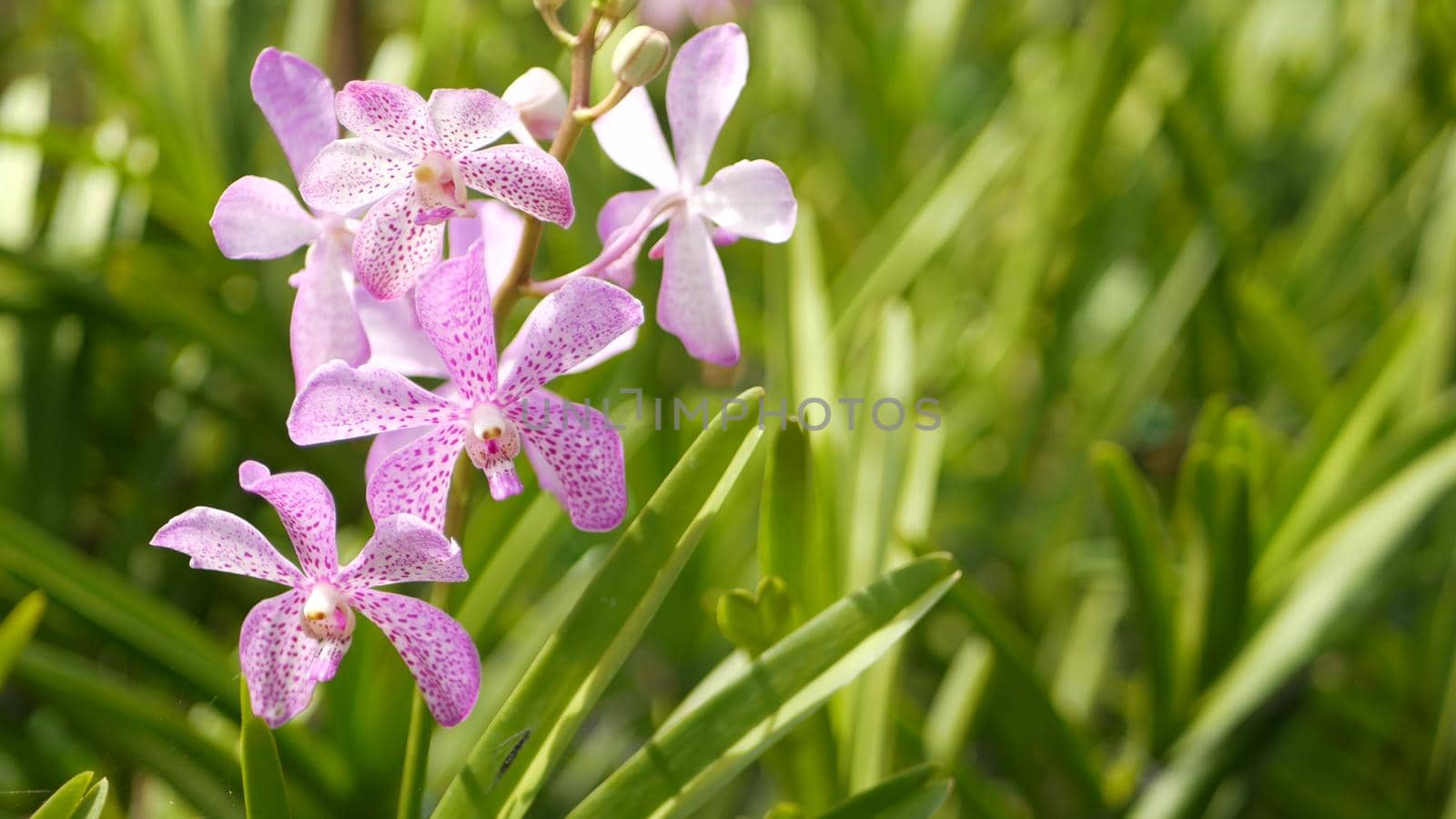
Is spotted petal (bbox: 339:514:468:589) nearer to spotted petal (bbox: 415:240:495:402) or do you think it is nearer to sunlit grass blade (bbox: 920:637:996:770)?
spotted petal (bbox: 415:240:495:402)

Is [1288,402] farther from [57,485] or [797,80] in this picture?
[57,485]

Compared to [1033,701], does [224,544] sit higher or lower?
higher

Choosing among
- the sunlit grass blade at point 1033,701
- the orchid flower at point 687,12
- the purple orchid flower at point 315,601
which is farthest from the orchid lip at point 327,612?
the orchid flower at point 687,12

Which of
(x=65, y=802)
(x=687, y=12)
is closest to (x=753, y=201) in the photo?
(x=65, y=802)

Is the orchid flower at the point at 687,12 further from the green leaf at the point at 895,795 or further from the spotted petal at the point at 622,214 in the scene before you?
the green leaf at the point at 895,795

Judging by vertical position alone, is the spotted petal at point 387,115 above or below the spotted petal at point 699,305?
above

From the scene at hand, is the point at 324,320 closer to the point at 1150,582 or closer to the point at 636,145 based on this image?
the point at 636,145
